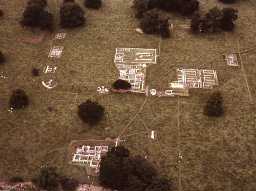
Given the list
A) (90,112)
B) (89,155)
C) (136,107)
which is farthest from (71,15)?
(89,155)

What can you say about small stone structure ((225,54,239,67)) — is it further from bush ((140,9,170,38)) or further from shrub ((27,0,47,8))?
shrub ((27,0,47,8))

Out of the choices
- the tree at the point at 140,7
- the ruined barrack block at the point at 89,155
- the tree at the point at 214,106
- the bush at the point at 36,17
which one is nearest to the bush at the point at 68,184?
the ruined barrack block at the point at 89,155

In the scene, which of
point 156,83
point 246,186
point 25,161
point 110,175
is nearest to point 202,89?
point 156,83

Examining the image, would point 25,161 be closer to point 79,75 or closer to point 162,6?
point 79,75

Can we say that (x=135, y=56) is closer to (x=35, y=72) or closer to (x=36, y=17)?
(x=35, y=72)

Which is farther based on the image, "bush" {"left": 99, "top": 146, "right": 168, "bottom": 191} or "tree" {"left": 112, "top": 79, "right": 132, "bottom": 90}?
"tree" {"left": 112, "top": 79, "right": 132, "bottom": 90}

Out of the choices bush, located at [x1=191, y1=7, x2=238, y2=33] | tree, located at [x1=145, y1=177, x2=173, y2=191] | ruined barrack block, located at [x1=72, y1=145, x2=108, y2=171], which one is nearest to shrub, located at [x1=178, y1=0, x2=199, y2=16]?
bush, located at [x1=191, y1=7, x2=238, y2=33]

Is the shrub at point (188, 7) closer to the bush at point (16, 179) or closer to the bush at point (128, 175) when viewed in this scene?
the bush at point (128, 175)
